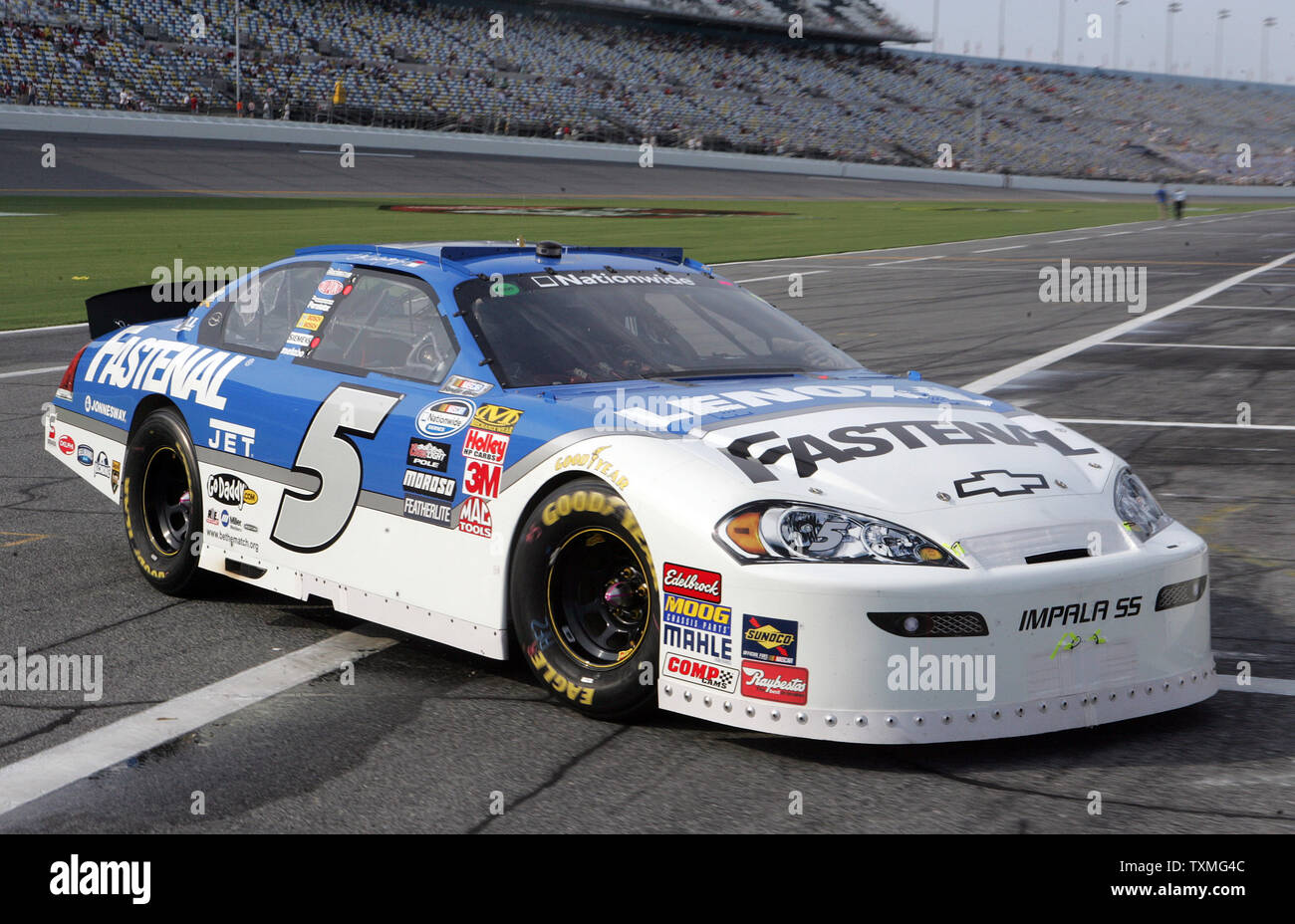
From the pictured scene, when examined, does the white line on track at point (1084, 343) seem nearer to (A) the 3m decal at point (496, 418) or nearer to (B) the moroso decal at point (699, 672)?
(A) the 3m decal at point (496, 418)

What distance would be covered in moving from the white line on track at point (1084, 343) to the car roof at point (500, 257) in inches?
230

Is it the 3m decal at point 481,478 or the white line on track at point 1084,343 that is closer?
the 3m decal at point 481,478

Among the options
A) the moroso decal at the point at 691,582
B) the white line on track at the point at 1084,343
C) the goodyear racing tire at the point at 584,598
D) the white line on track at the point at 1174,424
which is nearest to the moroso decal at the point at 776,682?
the moroso decal at the point at 691,582

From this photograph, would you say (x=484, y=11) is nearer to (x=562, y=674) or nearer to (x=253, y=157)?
(x=253, y=157)

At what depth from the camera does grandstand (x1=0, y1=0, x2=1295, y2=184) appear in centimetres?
5441

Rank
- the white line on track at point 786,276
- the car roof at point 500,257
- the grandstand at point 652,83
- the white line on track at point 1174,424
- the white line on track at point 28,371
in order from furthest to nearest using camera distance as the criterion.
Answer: the grandstand at point 652,83, the white line on track at point 786,276, the white line on track at point 28,371, the white line on track at point 1174,424, the car roof at point 500,257

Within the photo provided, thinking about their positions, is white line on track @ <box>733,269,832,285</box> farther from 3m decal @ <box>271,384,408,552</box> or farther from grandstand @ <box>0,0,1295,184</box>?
grandstand @ <box>0,0,1295,184</box>

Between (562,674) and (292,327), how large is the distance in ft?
6.81

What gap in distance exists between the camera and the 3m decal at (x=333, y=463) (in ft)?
16.5

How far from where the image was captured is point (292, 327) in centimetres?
565

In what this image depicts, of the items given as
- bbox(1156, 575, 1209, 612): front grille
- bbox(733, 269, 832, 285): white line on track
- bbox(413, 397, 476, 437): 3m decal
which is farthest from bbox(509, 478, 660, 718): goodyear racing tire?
bbox(733, 269, 832, 285): white line on track

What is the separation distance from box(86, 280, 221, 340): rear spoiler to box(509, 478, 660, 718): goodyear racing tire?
306 cm

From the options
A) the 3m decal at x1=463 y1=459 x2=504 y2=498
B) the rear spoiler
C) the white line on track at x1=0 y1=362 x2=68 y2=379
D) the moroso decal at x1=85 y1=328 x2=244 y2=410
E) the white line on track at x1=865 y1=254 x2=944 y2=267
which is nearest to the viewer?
the 3m decal at x1=463 y1=459 x2=504 y2=498
